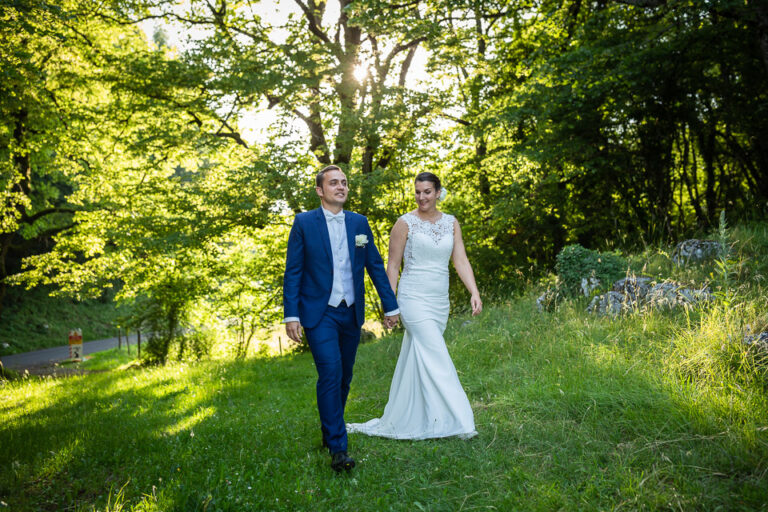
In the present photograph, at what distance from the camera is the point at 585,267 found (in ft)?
25.8

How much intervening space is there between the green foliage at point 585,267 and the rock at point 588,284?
4 cm

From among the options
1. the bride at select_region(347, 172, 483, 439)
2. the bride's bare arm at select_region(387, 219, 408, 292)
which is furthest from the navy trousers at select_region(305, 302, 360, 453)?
the bride's bare arm at select_region(387, 219, 408, 292)

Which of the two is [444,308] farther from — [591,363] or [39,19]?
[39,19]

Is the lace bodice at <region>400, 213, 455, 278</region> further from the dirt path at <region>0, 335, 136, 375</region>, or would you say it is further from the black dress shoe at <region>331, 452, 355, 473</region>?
the dirt path at <region>0, 335, 136, 375</region>

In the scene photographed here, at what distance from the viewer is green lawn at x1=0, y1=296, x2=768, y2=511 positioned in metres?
3.14

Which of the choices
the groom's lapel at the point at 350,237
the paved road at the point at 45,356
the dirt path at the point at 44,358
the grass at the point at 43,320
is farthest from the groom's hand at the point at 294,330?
the grass at the point at 43,320

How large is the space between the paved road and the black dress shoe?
20178 millimetres

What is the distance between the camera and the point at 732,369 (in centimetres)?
417

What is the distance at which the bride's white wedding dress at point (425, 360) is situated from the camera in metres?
4.49

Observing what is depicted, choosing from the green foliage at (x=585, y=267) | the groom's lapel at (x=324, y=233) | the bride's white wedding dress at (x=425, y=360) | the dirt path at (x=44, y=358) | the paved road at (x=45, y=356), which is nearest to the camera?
the groom's lapel at (x=324, y=233)

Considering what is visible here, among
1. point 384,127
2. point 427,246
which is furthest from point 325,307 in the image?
point 384,127

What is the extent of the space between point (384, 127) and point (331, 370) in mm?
8243

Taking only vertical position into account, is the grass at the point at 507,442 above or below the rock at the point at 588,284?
below

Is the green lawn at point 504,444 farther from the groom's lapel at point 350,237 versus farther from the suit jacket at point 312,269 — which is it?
the groom's lapel at point 350,237
